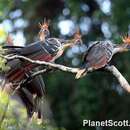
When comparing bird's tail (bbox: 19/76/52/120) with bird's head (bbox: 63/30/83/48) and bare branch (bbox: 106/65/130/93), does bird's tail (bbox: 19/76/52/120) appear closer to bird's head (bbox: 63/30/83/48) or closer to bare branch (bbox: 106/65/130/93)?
bird's head (bbox: 63/30/83/48)

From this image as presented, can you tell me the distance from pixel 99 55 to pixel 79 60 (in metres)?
4.99

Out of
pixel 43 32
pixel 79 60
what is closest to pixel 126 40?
pixel 43 32

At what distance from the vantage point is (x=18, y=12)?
26.7ft

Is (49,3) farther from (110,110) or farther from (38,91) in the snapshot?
(38,91)

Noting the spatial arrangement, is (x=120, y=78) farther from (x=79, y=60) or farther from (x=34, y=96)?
(x=79, y=60)

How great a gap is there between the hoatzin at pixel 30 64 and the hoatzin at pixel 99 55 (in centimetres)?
10

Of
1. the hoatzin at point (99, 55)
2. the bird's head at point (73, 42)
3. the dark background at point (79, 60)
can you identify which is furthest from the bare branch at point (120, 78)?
the dark background at point (79, 60)

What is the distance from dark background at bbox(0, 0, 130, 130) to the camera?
764 centimetres

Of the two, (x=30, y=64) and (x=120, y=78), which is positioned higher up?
(x=30, y=64)

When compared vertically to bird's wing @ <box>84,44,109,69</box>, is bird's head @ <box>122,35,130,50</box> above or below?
above

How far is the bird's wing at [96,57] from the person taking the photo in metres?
2.57

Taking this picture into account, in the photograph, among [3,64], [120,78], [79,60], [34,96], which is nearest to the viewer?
[120,78]

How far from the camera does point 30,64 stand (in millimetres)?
2688

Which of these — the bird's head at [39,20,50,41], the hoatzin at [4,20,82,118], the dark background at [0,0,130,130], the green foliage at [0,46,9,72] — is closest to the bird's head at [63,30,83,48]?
the hoatzin at [4,20,82,118]
